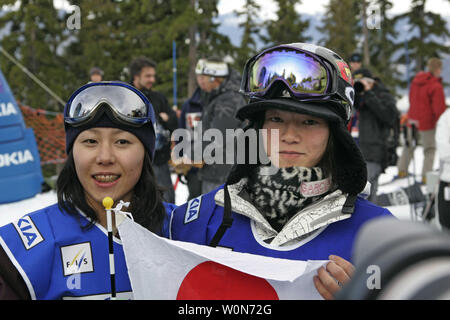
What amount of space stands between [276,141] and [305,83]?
0.27 metres

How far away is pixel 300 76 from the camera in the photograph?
189 cm

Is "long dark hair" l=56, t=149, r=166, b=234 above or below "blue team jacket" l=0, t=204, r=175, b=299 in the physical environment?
above

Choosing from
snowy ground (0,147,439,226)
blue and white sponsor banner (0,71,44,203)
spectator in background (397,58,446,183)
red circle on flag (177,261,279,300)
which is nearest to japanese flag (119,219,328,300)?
red circle on flag (177,261,279,300)

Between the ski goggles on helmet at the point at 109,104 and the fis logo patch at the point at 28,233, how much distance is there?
47 centimetres

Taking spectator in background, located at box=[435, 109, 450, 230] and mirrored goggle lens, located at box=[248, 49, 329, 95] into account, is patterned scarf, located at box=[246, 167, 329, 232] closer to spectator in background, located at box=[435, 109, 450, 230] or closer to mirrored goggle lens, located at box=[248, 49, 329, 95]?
mirrored goggle lens, located at box=[248, 49, 329, 95]

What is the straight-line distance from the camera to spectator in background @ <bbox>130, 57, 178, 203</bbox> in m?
6.39

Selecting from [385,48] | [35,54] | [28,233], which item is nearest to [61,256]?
[28,233]

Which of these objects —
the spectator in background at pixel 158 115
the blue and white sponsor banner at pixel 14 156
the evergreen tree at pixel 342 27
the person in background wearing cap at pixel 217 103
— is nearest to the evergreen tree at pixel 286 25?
the evergreen tree at pixel 342 27

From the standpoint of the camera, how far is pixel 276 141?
76.2 inches

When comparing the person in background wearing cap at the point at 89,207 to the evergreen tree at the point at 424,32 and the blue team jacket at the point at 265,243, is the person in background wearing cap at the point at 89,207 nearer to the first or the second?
the blue team jacket at the point at 265,243

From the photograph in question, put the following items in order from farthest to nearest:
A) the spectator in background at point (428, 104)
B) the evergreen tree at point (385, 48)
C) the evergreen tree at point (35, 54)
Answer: the evergreen tree at point (385, 48)
the evergreen tree at point (35, 54)
the spectator in background at point (428, 104)

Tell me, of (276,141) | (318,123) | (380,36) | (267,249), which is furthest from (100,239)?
(380,36)

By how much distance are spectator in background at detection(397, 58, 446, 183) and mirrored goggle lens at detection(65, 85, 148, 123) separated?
31.1ft

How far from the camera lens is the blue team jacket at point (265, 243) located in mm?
1777
